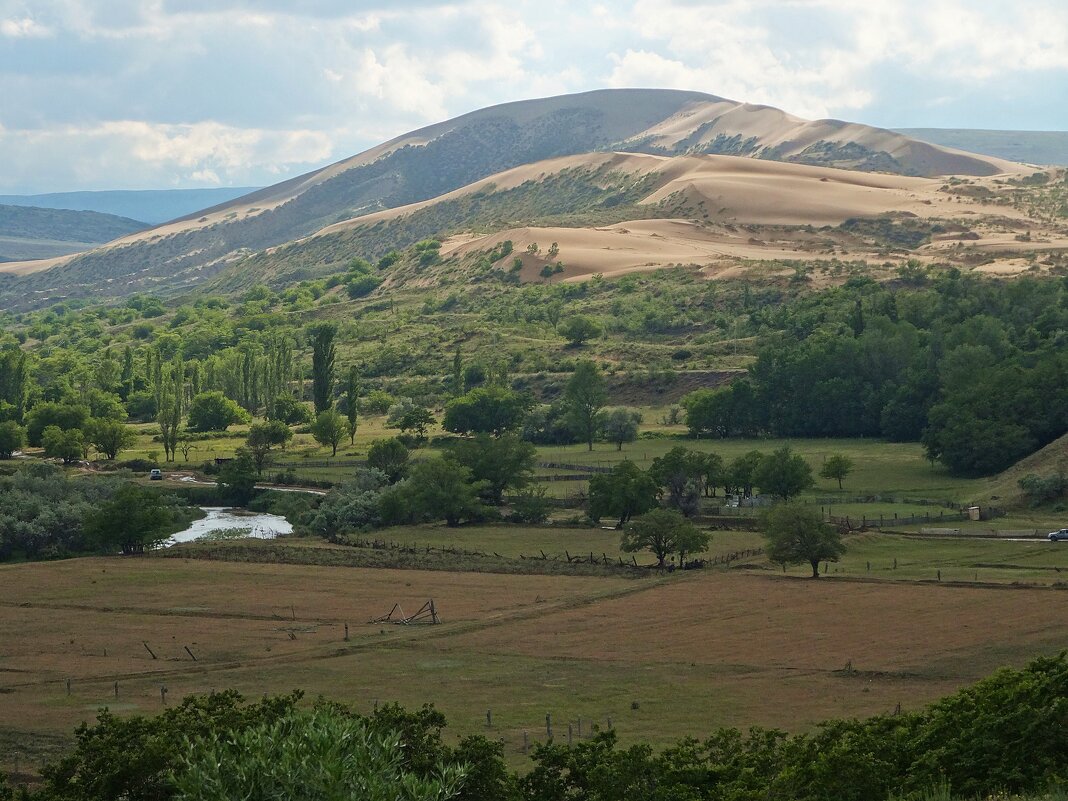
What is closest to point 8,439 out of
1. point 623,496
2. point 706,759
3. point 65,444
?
point 65,444

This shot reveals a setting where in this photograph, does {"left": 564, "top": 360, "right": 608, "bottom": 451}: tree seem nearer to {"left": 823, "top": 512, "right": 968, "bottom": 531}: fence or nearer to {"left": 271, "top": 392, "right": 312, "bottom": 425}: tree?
{"left": 271, "top": 392, "right": 312, "bottom": 425}: tree

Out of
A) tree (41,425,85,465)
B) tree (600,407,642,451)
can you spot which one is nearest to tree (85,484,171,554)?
tree (41,425,85,465)

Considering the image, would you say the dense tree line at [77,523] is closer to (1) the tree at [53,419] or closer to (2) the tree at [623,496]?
(2) the tree at [623,496]

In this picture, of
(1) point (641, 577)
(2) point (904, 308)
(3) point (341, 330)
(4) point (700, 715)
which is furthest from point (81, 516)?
(3) point (341, 330)

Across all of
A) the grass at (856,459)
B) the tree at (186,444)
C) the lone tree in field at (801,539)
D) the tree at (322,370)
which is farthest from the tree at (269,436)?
the lone tree in field at (801,539)

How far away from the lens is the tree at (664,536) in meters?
58.5

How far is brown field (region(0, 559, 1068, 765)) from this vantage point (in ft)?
122

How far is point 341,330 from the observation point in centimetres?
15150

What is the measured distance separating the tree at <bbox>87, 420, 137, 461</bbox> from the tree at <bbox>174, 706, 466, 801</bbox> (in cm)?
7944

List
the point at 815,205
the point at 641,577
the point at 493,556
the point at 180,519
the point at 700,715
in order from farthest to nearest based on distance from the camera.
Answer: the point at 815,205
the point at 180,519
the point at 493,556
the point at 641,577
the point at 700,715

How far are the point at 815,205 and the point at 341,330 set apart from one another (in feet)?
242

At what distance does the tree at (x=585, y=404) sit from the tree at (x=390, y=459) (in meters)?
→ 16.0

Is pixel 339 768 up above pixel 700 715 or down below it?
above

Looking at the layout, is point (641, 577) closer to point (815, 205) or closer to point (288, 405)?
point (288, 405)
